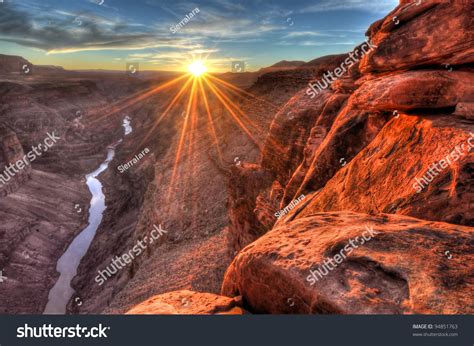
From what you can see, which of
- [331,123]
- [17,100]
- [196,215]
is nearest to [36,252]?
[196,215]

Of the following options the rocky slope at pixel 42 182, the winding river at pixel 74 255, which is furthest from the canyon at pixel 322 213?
the winding river at pixel 74 255

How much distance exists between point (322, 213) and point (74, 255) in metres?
45.3

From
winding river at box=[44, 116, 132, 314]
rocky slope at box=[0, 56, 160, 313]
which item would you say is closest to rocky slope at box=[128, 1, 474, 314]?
winding river at box=[44, 116, 132, 314]

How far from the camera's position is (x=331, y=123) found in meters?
14.6

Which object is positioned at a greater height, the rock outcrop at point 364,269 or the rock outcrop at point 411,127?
the rock outcrop at point 411,127

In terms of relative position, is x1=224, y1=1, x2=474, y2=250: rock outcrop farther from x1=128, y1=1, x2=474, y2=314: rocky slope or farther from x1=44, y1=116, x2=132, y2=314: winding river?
x1=44, y1=116, x2=132, y2=314: winding river

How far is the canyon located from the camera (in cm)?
618

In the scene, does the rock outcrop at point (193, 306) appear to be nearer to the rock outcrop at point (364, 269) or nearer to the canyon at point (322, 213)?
the canyon at point (322, 213)

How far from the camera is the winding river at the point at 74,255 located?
3734cm

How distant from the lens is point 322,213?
8.97m

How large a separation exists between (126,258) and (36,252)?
48.3 feet

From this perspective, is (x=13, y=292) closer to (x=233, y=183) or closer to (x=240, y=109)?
(x=233, y=183)

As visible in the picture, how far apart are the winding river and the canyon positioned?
85 cm

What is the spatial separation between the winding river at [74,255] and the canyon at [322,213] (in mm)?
846
